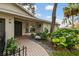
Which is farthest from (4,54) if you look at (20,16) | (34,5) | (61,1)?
(61,1)

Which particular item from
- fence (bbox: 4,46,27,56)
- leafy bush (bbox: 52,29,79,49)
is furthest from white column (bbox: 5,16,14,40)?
leafy bush (bbox: 52,29,79,49)

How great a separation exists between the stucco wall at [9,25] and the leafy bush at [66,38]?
1.04 metres

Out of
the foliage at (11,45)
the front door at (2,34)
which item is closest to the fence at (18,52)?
the foliage at (11,45)

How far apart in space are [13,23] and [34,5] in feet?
2.24

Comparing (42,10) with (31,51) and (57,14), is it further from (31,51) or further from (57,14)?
(31,51)

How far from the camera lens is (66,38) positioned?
16.2ft

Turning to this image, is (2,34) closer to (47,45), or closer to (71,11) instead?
(47,45)

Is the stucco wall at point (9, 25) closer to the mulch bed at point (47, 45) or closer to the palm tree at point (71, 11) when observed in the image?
the mulch bed at point (47, 45)

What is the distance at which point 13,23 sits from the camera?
504 centimetres

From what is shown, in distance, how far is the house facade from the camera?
5.00 m

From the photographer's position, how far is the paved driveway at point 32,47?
4.96m

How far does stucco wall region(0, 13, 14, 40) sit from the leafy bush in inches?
40.8

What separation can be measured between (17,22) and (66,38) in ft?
4.13

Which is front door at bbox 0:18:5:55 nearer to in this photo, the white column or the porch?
the white column
